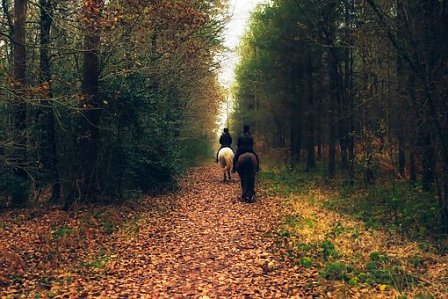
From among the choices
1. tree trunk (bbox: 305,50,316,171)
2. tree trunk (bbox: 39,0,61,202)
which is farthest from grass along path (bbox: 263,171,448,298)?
tree trunk (bbox: 305,50,316,171)

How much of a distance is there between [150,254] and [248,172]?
673 centimetres

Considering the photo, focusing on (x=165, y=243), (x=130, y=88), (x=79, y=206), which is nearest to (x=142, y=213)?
(x=79, y=206)

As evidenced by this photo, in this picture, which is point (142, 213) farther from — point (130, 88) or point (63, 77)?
point (63, 77)

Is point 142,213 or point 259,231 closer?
point 259,231

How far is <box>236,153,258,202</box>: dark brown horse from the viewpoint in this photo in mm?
A: 14453

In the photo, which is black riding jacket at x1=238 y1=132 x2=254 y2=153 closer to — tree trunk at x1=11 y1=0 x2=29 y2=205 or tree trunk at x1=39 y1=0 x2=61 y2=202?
tree trunk at x1=39 y1=0 x2=61 y2=202

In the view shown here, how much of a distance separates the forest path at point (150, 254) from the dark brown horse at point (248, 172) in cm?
148

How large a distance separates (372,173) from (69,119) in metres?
10.8

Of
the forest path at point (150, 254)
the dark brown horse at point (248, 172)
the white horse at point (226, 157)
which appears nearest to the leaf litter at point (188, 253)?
the forest path at point (150, 254)

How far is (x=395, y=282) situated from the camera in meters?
5.89

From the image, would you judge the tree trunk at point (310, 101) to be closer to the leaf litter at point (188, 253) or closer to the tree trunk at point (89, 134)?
the leaf litter at point (188, 253)

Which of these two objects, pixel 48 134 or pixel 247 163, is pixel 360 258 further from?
pixel 48 134

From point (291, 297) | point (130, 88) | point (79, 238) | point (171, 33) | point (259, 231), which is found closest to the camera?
point (291, 297)

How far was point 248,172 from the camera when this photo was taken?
567 inches
